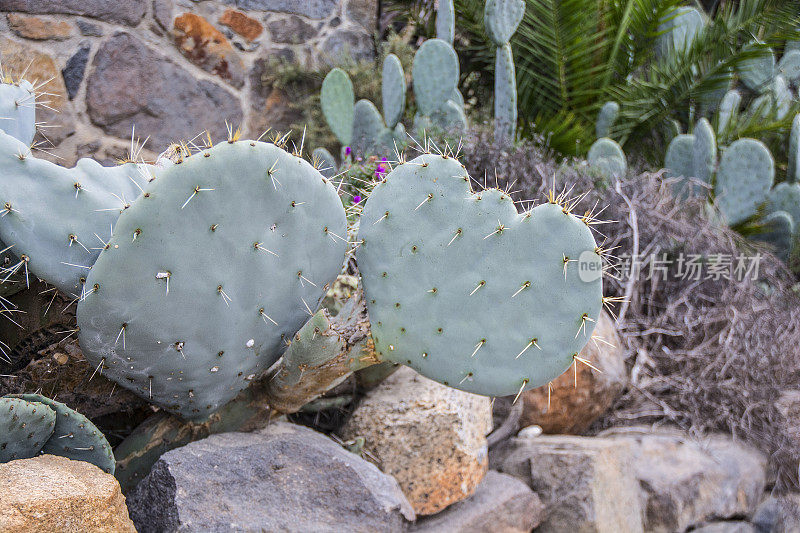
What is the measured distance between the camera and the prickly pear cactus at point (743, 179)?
4254 millimetres

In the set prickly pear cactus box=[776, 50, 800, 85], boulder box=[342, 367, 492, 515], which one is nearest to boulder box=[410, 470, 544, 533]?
boulder box=[342, 367, 492, 515]

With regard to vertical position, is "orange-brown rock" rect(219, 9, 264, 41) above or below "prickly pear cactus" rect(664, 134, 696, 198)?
above

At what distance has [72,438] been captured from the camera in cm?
151

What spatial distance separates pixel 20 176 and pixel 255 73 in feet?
9.21

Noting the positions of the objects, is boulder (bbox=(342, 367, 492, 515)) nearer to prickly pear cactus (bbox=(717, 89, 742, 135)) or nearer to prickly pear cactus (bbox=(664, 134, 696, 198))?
prickly pear cactus (bbox=(664, 134, 696, 198))

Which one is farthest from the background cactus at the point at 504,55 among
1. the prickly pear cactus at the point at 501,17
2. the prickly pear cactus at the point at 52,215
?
the prickly pear cactus at the point at 52,215

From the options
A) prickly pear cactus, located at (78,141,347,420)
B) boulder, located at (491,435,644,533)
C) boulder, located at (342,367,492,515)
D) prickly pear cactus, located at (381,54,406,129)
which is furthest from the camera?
prickly pear cactus, located at (381,54,406,129)

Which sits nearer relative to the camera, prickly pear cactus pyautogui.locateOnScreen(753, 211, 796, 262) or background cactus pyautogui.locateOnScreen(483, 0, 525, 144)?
background cactus pyautogui.locateOnScreen(483, 0, 525, 144)

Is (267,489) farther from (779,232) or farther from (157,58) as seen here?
(779,232)

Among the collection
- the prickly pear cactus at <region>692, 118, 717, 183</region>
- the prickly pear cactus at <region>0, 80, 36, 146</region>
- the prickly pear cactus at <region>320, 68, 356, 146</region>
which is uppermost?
the prickly pear cactus at <region>0, 80, 36, 146</region>

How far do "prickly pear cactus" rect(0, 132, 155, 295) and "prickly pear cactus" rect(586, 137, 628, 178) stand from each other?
A: 9.08 feet

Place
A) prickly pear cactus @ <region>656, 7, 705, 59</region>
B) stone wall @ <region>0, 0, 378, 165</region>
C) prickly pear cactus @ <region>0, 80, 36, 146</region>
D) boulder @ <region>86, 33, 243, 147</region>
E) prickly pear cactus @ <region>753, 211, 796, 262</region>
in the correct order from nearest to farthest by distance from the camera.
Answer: prickly pear cactus @ <region>0, 80, 36, 146</region>, stone wall @ <region>0, 0, 378, 165</region>, boulder @ <region>86, 33, 243, 147</region>, prickly pear cactus @ <region>753, 211, 796, 262</region>, prickly pear cactus @ <region>656, 7, 705, 59</region>

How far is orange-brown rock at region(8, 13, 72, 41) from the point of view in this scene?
10.4 ft

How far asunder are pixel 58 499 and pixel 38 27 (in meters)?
2.75
